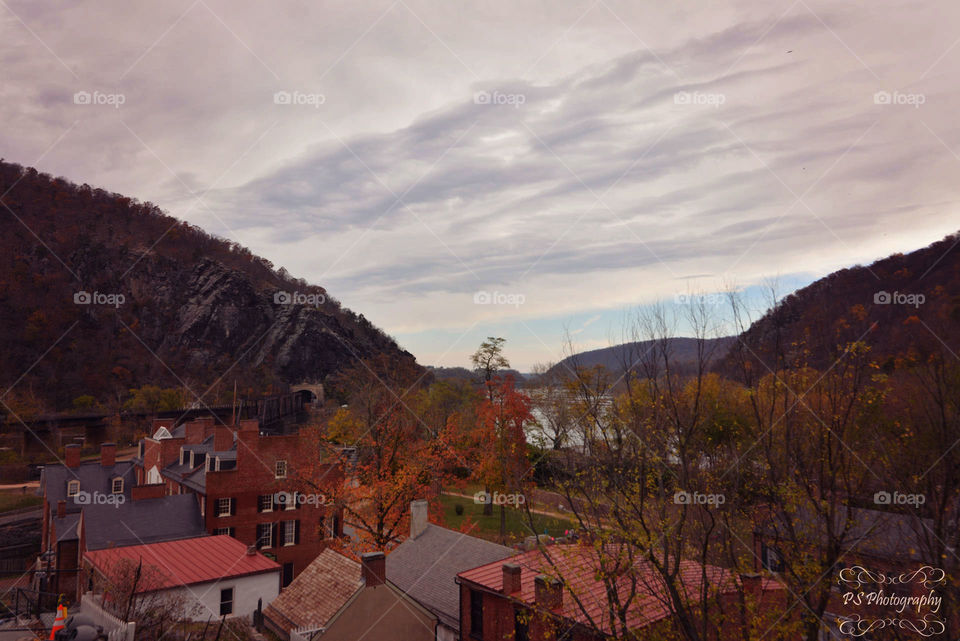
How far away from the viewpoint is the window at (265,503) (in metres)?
39.7

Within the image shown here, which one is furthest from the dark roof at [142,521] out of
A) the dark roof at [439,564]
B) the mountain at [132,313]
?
the mountain at [132,313]

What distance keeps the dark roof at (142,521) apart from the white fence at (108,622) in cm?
900

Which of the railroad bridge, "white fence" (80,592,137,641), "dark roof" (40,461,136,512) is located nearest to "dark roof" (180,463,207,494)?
"dark roof" (40,461,136,512)

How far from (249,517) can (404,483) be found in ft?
36.0

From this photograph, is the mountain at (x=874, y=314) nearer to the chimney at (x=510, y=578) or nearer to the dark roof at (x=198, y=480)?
the chimney at (x=510, y=578)

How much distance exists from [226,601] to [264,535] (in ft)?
40.8

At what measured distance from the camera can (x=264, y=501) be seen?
39969mm

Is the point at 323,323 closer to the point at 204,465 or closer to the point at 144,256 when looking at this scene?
the point at 144,256

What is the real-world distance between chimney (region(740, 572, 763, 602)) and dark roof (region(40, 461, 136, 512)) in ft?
128

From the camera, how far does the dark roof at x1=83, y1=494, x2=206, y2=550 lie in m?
33.0
